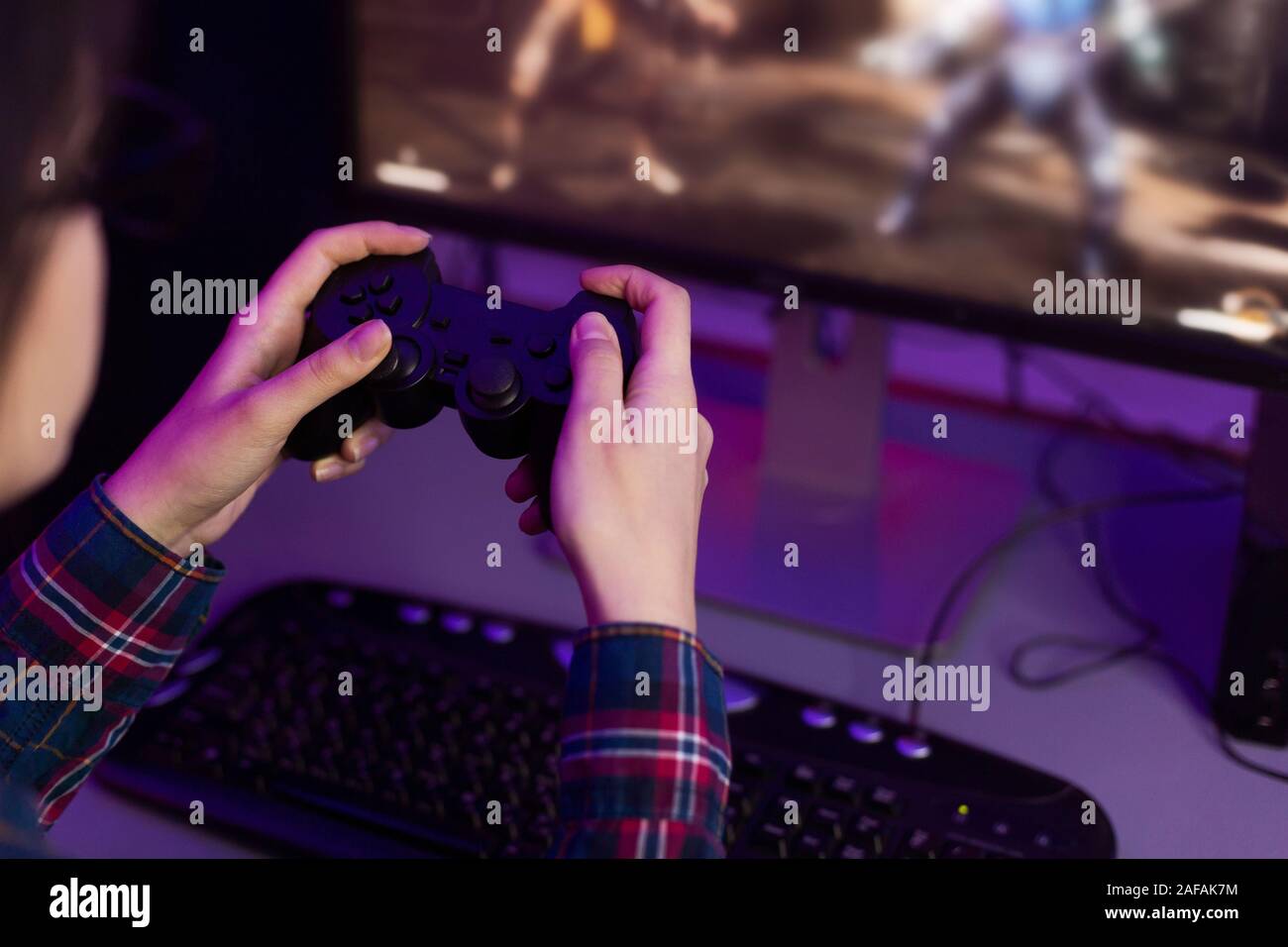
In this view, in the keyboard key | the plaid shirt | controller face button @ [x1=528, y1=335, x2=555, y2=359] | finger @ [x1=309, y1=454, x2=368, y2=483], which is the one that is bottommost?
the keyboard key

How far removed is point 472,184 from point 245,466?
342 millimetres

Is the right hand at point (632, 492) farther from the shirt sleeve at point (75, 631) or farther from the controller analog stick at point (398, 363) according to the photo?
the shirt sleeve at point (75, 631)

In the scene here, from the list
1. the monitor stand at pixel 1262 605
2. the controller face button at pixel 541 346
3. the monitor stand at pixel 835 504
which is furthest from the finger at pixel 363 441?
the monitor stand at pixel 1262 605

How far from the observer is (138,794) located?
67cm

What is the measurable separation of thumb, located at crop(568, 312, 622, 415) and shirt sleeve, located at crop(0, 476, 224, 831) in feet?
0.68

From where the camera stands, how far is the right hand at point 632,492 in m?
0.49

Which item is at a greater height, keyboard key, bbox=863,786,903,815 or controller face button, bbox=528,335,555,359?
controller face button, bbox=528,335,555,359

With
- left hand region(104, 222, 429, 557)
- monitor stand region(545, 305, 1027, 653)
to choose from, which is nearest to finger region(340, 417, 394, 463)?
left hand region(104, 222, 429, 557)

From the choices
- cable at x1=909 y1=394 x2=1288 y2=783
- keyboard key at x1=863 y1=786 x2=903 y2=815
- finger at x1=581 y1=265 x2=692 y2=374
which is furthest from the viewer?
cable at x1=909 y1=394 x2=1288 y2=783

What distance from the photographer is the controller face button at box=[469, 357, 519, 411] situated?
555 millimetres

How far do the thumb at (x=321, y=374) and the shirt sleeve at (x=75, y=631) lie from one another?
10cm

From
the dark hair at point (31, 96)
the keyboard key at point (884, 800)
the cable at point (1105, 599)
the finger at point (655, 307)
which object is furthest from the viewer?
the cable at point (1105, 599)

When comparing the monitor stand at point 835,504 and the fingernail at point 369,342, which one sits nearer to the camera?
the fingernail at point 369,342

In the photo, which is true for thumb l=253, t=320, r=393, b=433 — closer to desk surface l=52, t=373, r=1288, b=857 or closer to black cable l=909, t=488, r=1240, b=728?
desk surface l=52, t=373, r=1288, b=857
